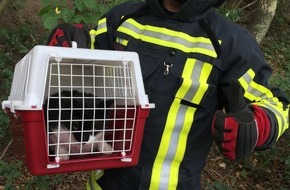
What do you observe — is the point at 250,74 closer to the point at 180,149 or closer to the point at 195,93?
the point at 195,93

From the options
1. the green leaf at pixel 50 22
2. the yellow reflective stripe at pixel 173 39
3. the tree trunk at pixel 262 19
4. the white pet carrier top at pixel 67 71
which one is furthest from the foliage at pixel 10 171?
the tree trunk at pixel 262 19

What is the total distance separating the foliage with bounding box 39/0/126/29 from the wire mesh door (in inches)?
47.5

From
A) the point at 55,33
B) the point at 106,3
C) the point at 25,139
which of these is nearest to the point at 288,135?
the point at 106,3

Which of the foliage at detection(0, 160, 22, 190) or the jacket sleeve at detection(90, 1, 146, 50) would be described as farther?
the foliage at detection(0, 160, 22, 190)

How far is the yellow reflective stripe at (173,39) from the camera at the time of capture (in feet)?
5.05

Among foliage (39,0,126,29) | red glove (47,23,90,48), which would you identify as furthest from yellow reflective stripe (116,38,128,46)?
foliage (39,0,126,29)

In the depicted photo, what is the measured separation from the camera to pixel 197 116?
62.3 inches

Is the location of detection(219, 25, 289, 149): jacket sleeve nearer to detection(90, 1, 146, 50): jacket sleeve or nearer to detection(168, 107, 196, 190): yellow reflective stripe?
detection(168, 107, 196, 190): yellow reflective stripe

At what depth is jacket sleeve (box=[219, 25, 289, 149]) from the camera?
1489mm

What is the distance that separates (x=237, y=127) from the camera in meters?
1.28

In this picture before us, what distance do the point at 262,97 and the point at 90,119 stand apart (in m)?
0.65

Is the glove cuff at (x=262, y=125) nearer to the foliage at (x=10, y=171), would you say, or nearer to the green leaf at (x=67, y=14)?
the green leaf at (x=67, y=14)

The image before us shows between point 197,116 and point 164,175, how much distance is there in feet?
0.89

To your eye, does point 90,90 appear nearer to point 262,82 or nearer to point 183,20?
point 183,20
